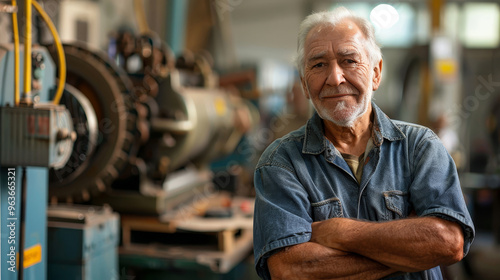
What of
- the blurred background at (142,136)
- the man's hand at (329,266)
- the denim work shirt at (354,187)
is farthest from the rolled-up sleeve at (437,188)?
the blurred background at (142,136)

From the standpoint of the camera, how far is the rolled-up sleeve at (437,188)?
1528 millimetres

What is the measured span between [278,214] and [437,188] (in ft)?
1.50

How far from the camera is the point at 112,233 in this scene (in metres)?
2.86

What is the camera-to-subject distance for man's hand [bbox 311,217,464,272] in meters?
1.49

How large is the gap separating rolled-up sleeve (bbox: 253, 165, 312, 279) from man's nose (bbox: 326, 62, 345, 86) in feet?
0.97

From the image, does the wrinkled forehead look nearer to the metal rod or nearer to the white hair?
the white hair

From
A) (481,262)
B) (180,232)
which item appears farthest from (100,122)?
(481,262)

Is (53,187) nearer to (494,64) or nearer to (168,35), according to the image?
(168,35)

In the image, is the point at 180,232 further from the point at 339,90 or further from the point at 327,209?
the point at 339,90

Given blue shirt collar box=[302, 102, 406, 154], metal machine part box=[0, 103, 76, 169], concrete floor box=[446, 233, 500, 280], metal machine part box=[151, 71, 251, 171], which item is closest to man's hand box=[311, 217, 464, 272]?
blue shirt collar box=[302, 102, 406, 154]

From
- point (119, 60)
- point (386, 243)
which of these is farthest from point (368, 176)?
point (119, 60)

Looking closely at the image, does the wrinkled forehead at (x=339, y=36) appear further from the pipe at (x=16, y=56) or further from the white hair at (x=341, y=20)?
the pipe at (x=16, y=56)

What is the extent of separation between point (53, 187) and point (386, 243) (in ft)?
7.05

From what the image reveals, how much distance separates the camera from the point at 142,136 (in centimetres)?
318
